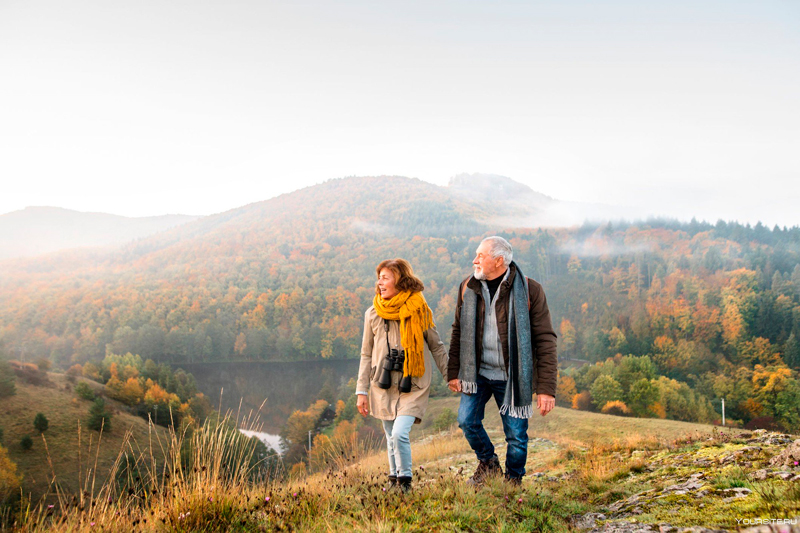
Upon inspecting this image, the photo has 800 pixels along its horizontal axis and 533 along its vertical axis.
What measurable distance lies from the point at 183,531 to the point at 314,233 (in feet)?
541

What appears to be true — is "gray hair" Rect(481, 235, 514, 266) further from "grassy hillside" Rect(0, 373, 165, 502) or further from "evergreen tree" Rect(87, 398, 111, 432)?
"evergreen tree" Rect(87, 398, 111, 432)

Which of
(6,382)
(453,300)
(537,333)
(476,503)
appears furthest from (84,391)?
(453,300)

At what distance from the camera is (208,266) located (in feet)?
444

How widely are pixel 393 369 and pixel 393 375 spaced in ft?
0.31

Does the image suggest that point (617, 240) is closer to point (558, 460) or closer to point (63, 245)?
point (558, 460)

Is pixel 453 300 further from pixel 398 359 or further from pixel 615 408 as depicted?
pixel 398 359

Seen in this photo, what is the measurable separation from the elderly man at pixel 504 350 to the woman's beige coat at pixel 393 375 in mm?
241

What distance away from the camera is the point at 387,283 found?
379 cm

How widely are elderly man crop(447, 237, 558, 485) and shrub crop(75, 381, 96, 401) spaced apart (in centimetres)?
6488

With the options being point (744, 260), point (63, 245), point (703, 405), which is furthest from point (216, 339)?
point (63, 245)

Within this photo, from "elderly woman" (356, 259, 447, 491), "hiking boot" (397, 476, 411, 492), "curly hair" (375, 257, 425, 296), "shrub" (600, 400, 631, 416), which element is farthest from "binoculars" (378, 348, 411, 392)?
"shrub" (600, 400, 631, 416)

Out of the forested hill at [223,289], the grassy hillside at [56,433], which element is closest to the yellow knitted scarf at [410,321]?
the grassy hillside at [56,433]

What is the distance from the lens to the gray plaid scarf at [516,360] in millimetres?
3520

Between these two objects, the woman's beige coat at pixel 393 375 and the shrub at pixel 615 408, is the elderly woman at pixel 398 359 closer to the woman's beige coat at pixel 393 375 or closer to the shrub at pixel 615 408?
the woman's beige coat at pixel 393 375
